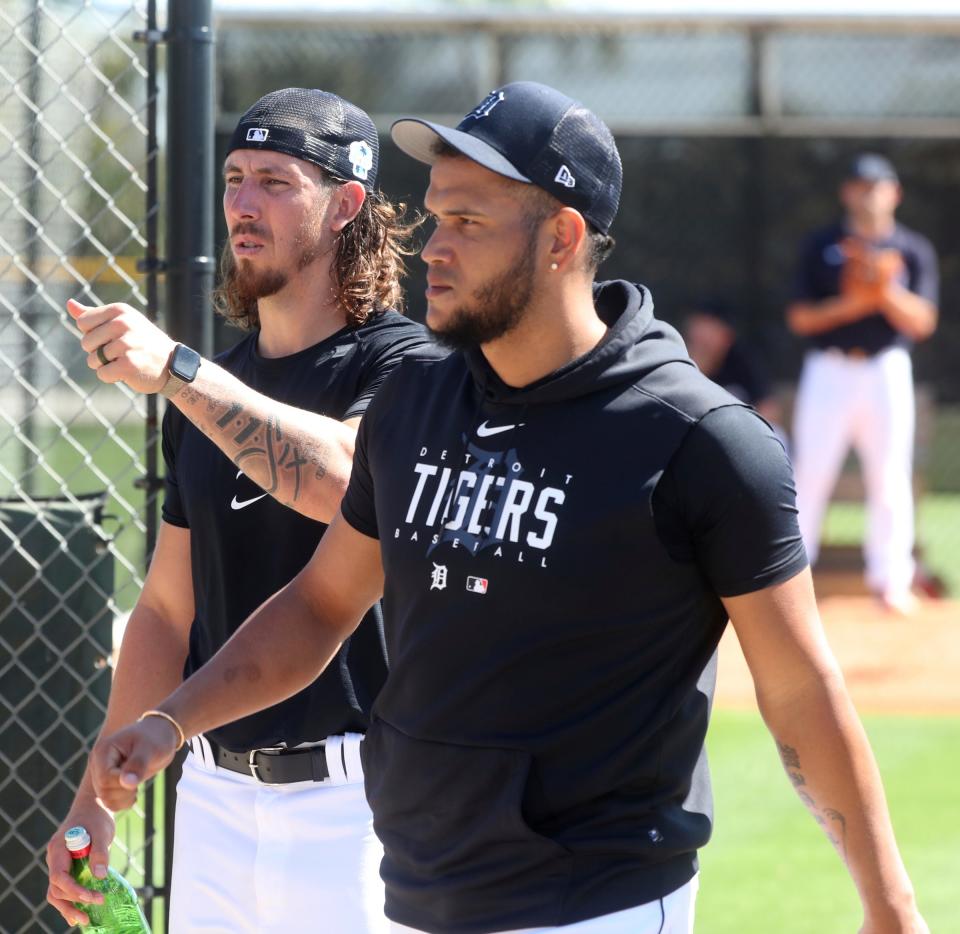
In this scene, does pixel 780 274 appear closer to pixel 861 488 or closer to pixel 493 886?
pixel 861 488

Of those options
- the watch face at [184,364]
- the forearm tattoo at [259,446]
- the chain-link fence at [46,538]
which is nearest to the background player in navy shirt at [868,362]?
the chain-link fence at [46,538]

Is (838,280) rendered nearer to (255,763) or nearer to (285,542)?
(285,542)

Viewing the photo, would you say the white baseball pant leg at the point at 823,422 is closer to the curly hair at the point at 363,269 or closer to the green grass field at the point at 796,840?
the green grass field at the point at 796,840

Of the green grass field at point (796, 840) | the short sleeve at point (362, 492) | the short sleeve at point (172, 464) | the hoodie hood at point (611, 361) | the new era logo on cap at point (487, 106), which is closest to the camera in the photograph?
the hoodie hood at point (611, 361)

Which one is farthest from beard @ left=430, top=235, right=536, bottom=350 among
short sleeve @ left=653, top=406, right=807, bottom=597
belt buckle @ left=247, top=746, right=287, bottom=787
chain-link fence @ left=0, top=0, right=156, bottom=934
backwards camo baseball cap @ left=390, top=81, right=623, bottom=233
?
chain-link fence @ left=0, top=0, right=156, bottom=934

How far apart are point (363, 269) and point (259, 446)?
61 centimetres

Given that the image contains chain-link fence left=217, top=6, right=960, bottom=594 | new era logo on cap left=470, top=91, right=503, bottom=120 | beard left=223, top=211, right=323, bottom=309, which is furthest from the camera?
chain-link fence left=217, top=6, right=960, bottom=594

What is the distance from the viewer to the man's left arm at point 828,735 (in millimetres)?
2461

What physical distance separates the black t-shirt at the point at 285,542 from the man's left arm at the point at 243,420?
14 cm

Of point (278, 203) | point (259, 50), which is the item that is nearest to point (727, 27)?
point (259, 50)

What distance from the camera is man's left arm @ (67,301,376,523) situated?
9.53 ft

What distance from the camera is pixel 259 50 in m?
13.7

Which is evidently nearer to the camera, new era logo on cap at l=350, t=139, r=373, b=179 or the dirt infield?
new era logo on cap at l=350, t=139, r=373, b=179

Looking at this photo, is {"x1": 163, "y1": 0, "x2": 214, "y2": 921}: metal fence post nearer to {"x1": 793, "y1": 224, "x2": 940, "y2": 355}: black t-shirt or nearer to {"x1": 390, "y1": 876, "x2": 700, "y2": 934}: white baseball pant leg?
{"x1": 390, "y1": 876, "x2": 700, "y2": 934}: white baseball pant leg
